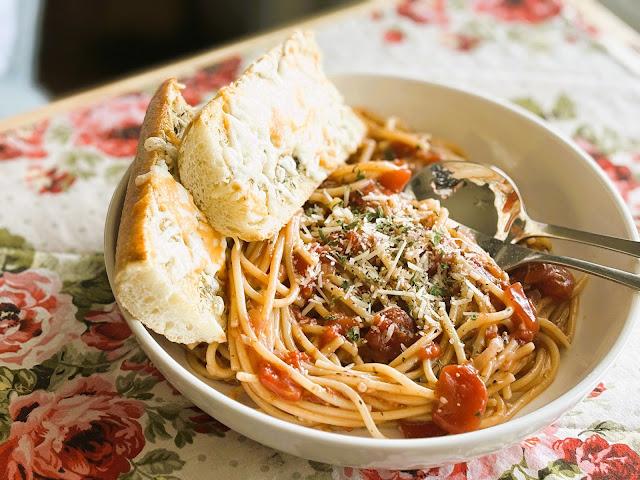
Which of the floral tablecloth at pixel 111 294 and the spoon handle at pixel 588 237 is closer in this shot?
the floral tablecloth at pixel 111 294

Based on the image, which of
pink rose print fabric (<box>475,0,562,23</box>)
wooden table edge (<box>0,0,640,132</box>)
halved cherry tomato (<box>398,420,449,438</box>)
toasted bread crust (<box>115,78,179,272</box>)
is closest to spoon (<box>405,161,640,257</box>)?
halved cherry tomato (<box>398,420,449,438</box>)

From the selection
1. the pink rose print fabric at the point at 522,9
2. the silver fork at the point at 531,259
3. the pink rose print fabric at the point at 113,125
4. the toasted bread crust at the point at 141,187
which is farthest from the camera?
the pink rose print fabric at the point at 522,9

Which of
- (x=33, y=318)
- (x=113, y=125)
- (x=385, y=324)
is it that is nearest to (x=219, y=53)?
(x=113, y=125)

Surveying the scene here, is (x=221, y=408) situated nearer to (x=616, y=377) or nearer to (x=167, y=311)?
(x=167, y=311)

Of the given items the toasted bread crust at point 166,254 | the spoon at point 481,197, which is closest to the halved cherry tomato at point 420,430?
the toasted bread crust at point 166,254

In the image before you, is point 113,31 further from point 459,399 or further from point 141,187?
point 459,399

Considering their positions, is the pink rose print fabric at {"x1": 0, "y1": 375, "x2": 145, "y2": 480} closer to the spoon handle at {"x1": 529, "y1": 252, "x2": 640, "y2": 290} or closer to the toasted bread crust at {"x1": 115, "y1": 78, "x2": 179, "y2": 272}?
the toasted bread crust at {"x1": 115, "y1": 78, "x2": 179, "y2": 272}

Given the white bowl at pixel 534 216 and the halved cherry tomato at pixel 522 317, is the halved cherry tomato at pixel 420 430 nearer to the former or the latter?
the white bowl at pixel 534 216

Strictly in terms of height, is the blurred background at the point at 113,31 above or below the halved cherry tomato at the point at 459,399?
below
